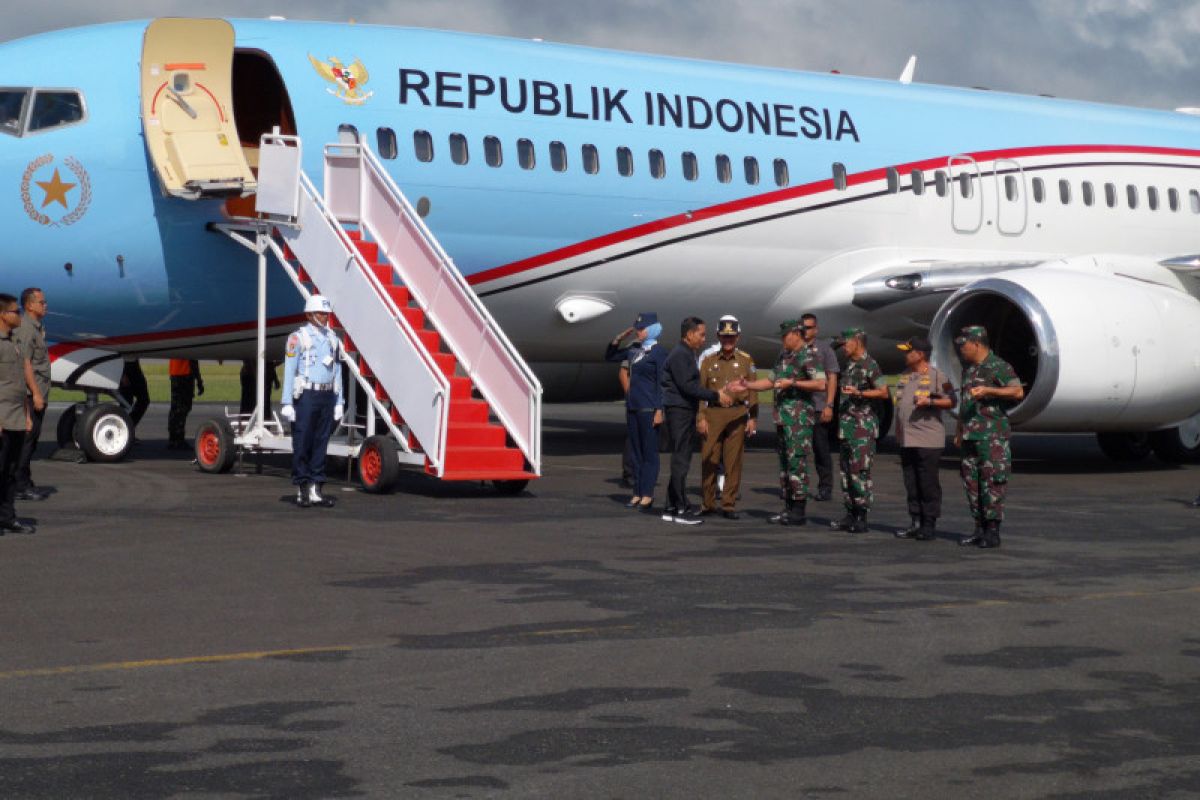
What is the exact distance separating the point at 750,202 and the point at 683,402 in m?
5.73

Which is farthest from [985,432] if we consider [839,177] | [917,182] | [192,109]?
[917,182]

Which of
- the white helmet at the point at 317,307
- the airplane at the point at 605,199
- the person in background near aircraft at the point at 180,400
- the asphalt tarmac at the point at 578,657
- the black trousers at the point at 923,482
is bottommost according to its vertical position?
the asphalt tarmac at the point at 578,657

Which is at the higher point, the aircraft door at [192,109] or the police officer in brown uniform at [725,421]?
the aircraft door at [192,109]

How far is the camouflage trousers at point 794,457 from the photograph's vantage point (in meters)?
13.5

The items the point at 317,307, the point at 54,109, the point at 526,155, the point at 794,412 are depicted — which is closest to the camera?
the point at 794,412

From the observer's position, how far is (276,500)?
1438 cm

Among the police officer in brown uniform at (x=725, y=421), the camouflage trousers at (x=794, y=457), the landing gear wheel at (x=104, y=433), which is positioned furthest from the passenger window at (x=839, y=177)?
the landing gear wheel at (x=104, y=433)

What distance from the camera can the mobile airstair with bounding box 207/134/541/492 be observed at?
15.0m

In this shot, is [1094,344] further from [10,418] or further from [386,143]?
[10,418]

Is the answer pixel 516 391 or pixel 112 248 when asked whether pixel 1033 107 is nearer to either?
pixel 516 391

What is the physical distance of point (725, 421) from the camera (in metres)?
13.9

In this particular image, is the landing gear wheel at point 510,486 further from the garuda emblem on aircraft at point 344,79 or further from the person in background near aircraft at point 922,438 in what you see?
the garuda emblem on aircraft at point 344,79

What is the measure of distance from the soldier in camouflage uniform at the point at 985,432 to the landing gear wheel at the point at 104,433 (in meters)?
8.90

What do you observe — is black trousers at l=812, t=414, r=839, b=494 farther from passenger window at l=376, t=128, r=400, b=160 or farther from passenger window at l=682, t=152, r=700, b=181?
passenger window at l=376, t=128, r=400, b=160
